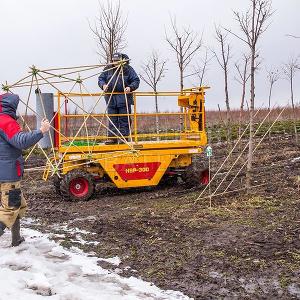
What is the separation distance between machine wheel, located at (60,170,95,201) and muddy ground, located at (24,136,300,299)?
0.62ft

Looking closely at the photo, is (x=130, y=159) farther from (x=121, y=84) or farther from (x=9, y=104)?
(x=9, y=104)

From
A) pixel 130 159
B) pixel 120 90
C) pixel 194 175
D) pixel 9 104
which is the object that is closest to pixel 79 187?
pixel 130 159

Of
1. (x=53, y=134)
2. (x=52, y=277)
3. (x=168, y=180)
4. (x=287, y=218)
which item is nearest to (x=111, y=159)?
(x=53, y=134)

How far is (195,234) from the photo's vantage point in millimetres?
6113

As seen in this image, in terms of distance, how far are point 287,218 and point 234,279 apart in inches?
89.6

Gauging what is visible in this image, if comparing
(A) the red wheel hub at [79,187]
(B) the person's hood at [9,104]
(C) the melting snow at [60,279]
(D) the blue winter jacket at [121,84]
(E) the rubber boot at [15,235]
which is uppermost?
(D) the blue winter jacket at [121,84]

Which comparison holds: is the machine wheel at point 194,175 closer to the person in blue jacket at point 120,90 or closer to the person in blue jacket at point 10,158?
the person in blue jacket at point 120,90

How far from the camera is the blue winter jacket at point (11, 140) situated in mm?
5500

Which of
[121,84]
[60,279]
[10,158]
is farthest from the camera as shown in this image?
[121,84]

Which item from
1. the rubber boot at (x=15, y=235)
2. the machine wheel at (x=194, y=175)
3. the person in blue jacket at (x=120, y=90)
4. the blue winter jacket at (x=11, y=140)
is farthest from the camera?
the machine wheel at (x=194, y=175)

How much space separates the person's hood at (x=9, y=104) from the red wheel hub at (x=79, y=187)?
3.40 meters

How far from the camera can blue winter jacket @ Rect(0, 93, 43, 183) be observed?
18.0 feet

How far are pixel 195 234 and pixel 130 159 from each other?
3.50m

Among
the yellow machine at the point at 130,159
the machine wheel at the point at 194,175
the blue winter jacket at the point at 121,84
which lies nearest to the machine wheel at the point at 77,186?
the yellow machine at the point at 130,159
